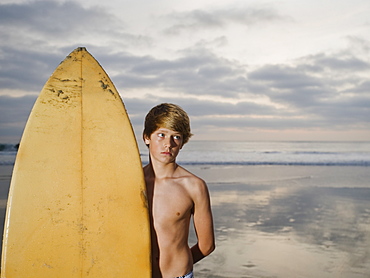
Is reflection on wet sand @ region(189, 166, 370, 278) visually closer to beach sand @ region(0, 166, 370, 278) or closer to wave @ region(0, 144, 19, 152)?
beach sand @ region(0, 166, 370, 278)

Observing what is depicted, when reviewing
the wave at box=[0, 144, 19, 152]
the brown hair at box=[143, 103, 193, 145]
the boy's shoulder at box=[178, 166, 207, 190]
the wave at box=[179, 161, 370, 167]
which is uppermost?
the brown hair at box=[143, 103, 193, 145]

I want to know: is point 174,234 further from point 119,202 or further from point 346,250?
point 346,250

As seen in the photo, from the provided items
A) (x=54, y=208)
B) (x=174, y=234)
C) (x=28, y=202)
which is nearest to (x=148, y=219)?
(x=174, y=234)

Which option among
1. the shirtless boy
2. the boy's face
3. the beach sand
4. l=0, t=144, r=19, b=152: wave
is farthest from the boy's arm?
l=0, t=144, r=19, b=152: wave

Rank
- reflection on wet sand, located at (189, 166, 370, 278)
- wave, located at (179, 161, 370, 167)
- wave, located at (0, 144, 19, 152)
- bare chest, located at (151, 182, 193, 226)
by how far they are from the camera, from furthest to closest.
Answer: wave, located at (0, 144, 19, 152) < wave, located at (179, 161, 370, 167) < reflection on wet sand, located at (189, 166, 370, 278) < bare chest, located at (151, 182, 193, 226)

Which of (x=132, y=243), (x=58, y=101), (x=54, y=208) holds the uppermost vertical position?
(x=58, y=101)

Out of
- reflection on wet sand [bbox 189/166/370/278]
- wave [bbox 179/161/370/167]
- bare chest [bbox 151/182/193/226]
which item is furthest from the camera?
wave [bbox 179/161/370/167]

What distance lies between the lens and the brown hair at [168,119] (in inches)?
77.7

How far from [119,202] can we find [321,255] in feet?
9.53

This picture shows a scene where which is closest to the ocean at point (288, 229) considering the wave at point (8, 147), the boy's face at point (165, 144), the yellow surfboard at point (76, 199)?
the yellow surfboard at point (76, 199)

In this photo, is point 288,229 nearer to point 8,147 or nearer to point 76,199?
point 76,199

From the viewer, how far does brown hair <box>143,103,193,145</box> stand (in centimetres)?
197

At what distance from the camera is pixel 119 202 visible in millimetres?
2012

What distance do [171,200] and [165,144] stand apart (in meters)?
0.25
